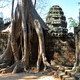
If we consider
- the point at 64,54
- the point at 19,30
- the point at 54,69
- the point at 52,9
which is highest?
the point at 52,9

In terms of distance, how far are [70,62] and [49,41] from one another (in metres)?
1.63

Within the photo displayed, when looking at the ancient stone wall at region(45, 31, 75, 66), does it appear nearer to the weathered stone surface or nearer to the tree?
the weathered stone surface

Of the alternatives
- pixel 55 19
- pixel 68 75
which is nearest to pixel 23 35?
pixel 68 75

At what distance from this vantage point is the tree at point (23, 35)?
21.4 ft

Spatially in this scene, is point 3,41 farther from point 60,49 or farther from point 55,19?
point 55,19

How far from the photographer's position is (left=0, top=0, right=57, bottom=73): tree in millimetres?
6516

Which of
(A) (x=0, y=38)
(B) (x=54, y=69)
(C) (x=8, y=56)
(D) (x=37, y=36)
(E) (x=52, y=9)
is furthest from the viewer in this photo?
(E) (x=52, y=9)

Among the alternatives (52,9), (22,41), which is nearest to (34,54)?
(22,41)

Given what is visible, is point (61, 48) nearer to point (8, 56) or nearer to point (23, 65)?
point (23, 65)

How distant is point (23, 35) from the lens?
6.90 metres

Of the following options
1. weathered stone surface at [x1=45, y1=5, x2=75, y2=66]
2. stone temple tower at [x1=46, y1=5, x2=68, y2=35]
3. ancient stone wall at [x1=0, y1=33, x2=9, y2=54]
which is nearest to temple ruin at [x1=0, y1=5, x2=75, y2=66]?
weathered stone surface at [x1=45, y1=5, x2=75, y2=66]

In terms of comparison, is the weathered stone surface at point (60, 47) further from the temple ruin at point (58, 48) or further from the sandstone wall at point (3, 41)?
the sandstone wall at point (3, 41)

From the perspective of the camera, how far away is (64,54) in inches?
286

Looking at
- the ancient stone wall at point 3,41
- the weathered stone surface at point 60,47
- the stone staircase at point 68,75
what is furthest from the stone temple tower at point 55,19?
the stone staircase at point 68,75
